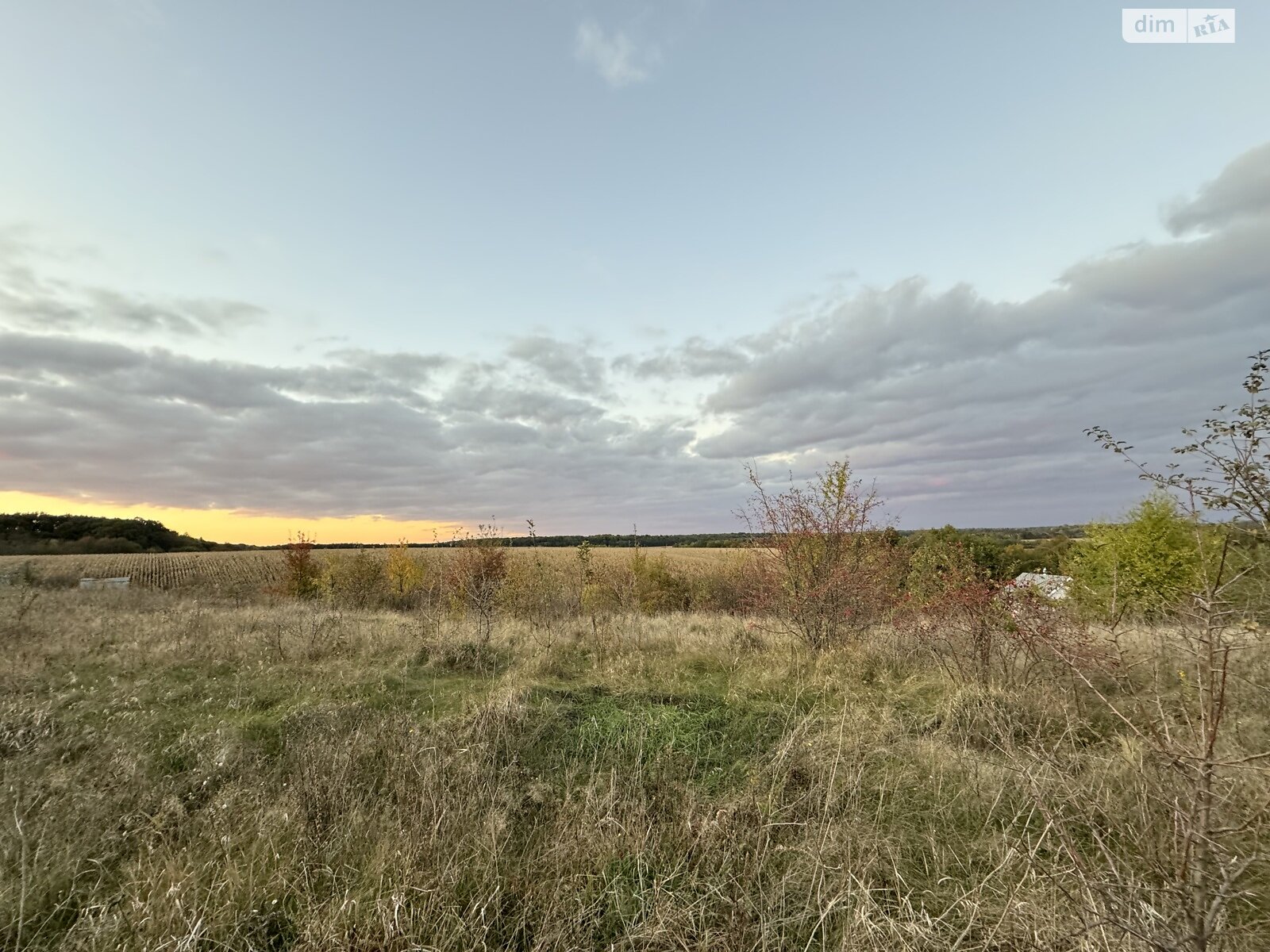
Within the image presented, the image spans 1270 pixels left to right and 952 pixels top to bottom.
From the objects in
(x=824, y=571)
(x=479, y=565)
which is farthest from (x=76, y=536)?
(x=824, y=571)

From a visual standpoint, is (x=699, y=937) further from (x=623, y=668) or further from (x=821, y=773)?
(x=623, y=668)

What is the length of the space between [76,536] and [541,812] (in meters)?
92.0

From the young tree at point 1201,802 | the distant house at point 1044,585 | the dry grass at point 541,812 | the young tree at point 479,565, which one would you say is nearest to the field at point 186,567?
the young tree at point 479,565

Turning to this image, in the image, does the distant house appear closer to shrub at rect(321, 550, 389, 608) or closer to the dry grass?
the dry grass

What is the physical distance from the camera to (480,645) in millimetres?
11414

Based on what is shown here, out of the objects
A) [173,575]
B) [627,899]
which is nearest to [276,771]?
[627,899]

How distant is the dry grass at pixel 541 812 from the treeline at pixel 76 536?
78.2 metres

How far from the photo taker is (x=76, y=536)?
68062mm

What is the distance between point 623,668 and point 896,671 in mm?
4765

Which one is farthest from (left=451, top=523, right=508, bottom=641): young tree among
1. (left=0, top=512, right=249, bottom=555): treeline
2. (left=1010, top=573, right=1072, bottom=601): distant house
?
(left=0, top=512, right=249, bottom=555): treeline

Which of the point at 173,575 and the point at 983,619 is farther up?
the point at 983,619

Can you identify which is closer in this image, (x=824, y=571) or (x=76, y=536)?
(x=824, y=571)

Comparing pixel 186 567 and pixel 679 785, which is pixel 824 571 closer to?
pixel 679 785

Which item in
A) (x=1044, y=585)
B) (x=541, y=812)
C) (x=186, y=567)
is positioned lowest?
(x=186, y=567)
